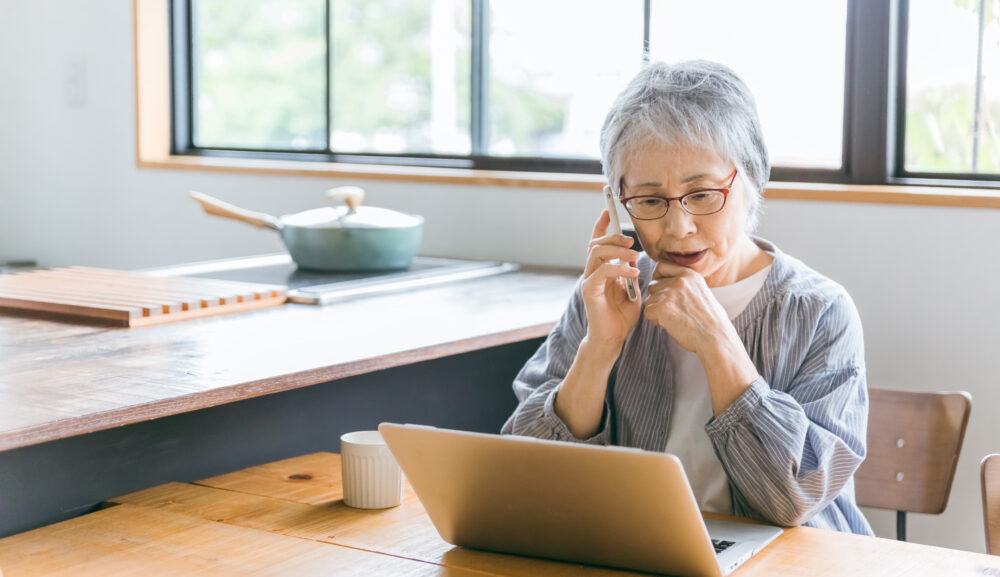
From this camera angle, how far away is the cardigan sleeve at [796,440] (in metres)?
1.37

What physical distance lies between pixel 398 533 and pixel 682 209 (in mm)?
535

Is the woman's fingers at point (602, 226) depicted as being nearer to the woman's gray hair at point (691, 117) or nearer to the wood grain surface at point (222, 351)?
the woman's gray hair at point (691, 117)

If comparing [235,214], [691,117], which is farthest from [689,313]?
[235,214]

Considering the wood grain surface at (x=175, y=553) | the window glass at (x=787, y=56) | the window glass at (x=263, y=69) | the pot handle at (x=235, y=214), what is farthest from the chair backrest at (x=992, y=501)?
the window glass at (x=263, y=69)

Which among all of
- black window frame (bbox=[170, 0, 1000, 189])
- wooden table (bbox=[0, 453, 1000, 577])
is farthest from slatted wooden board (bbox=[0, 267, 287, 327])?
black window frame (bbox=[170, 0, 1000, 189])

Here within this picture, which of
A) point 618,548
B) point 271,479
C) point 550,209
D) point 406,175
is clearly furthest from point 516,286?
point 618,548

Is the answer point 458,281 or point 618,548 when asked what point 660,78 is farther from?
point 458,281

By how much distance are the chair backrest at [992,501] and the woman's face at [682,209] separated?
0.43m

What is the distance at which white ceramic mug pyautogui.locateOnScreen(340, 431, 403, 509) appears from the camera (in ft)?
4.70

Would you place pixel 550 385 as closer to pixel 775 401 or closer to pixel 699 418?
pixel 699 418

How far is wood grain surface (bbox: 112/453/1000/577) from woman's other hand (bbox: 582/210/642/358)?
1.05 feet

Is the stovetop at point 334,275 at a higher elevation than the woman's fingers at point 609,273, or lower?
lower

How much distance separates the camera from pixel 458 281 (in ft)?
8.50

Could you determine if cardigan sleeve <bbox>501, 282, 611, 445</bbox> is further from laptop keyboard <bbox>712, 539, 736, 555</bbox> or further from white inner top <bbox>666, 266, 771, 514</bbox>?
laptop keyboard <bbox>712, 539, 736, 555</bbox>
